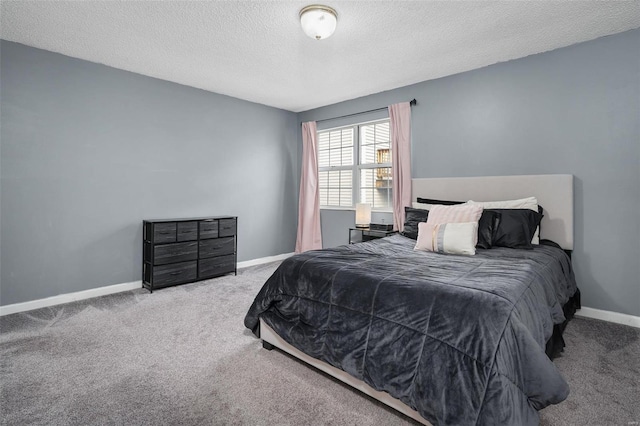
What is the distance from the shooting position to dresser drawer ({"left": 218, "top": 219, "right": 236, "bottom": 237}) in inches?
166

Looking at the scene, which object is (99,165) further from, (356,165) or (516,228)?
(516,228)

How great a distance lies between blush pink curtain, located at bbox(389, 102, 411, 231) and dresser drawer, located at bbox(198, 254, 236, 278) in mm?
2225

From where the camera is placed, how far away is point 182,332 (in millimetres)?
2605

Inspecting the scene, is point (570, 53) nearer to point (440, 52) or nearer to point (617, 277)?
point (440, 52)

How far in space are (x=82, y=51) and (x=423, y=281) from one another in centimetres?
378

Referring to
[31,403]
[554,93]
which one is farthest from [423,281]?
[554,93]

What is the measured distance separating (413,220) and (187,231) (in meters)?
2.61

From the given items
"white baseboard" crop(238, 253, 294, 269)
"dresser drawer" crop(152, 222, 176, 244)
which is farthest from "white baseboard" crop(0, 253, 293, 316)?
"white baseboard" crop(238, 253, 294, 269)

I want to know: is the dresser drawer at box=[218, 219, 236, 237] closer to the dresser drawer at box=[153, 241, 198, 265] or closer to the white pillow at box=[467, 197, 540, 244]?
the dresser drawer at box=[153, 241, 198, 265]

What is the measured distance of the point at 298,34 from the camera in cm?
283

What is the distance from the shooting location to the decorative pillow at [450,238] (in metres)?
2.62

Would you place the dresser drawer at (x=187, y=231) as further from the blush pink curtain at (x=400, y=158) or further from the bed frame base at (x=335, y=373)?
the blush pink curtain at (x=400, y=158)

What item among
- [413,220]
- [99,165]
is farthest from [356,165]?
[99,165]

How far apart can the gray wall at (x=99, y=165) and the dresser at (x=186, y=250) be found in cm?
32
